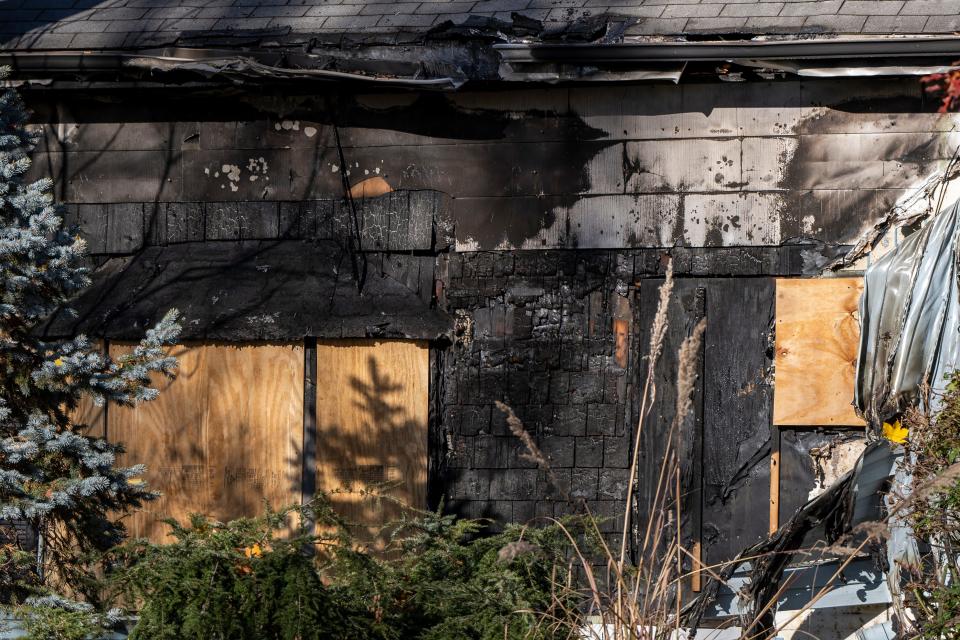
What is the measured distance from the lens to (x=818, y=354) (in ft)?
21.9

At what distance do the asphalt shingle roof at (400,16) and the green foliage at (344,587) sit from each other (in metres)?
3.53

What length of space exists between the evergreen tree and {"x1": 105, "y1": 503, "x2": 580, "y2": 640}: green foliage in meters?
1.08

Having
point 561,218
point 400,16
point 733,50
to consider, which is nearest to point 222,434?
point 561,218

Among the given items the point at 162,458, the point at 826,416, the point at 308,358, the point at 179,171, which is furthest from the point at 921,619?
the point at 179,171

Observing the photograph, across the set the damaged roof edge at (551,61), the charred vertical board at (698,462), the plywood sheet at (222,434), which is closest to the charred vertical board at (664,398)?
the charred vertical board at (698,462)

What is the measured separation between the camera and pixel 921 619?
511 cm

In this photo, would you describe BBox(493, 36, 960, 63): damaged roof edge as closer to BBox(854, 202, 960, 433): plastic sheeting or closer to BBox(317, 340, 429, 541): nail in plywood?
BBox(854, 202, 960, 433): plastic sheeting

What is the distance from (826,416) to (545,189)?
7.14ft

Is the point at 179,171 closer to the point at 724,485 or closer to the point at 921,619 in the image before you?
the point at 724,485

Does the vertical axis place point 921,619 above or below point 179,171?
below

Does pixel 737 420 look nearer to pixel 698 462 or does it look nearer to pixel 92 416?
pixel 698 462

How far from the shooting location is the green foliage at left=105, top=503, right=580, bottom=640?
396cm

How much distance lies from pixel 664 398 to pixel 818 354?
3.07ft

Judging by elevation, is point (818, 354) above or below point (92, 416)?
above
